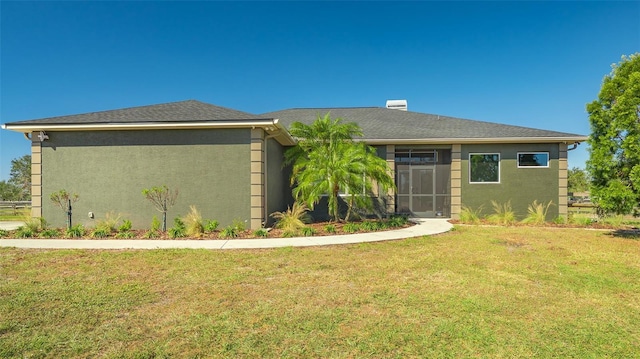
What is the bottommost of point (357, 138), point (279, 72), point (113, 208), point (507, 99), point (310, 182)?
point (113, 208)

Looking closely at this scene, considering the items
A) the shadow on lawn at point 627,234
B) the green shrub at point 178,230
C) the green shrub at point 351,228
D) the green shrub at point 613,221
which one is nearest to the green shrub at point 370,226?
the green shrub at point 351,228

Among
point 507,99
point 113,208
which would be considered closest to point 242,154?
point 113,208

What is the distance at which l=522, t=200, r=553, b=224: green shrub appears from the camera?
11758 millimetres

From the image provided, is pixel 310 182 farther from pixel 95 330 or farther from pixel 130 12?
pixel 130 12

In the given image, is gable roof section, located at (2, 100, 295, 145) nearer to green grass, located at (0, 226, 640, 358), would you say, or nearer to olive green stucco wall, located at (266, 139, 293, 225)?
olive green stucco wall, located at (266, 139, 293, 225)

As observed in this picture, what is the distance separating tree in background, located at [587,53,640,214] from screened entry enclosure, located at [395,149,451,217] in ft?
17.3

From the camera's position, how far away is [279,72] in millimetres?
18125

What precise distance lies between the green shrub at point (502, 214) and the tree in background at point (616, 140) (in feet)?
9.93

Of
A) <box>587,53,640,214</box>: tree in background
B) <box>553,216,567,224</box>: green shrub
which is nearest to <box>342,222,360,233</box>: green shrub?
<box>587,53,640,214</box>: tree in background

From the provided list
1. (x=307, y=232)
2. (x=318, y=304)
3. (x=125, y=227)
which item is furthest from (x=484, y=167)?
(x=125, y=227)

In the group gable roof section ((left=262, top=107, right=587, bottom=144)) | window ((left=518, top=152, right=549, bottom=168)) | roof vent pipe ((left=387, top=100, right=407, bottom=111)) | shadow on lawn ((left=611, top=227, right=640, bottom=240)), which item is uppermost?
roof vent pipe ((left=387, top=100, right=407, bottom=111))

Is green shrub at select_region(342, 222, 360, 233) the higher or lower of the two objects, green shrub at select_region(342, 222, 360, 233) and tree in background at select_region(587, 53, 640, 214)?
the lower

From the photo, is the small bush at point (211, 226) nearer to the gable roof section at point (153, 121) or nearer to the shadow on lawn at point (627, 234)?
the gable roof section at point (153, 121)

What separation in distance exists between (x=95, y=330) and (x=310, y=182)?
709cm
